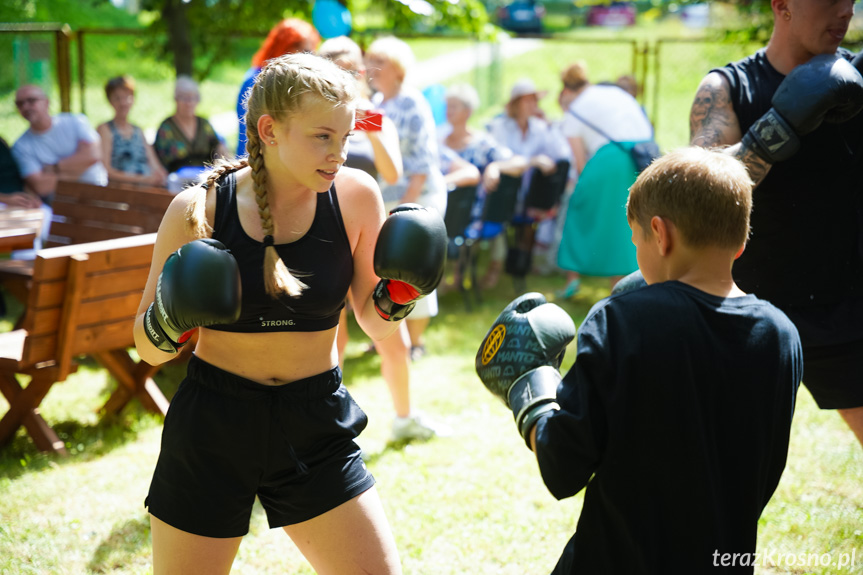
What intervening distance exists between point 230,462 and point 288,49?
2818 millimetres

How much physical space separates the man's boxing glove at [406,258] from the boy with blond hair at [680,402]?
0.58 metres

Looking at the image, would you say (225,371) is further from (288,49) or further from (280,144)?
(288,49)

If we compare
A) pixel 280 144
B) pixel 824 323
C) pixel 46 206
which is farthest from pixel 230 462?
pixel 46 206

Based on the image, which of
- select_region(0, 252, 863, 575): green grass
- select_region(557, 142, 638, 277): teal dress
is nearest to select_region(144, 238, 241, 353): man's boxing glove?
select_region(0, 252, 863, 575): green grass

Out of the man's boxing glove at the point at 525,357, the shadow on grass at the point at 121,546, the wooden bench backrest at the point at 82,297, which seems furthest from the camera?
the wooden bench backrest at the point at 82,297

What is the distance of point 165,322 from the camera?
184 cm

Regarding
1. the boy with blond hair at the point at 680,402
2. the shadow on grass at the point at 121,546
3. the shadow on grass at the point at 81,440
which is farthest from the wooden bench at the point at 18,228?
the boy with blond hair at the point at 680,402

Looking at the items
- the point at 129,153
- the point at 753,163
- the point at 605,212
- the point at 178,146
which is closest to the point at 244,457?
the point at 753,163

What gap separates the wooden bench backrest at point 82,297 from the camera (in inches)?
146

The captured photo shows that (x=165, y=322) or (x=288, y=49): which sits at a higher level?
(x=288, y=49)

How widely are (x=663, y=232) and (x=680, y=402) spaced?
33 cm

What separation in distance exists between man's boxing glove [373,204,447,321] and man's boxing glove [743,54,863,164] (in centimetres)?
108

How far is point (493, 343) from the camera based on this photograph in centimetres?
179

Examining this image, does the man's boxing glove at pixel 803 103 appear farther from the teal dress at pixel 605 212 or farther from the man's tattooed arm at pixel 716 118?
the teal dress at pixel 605 212
